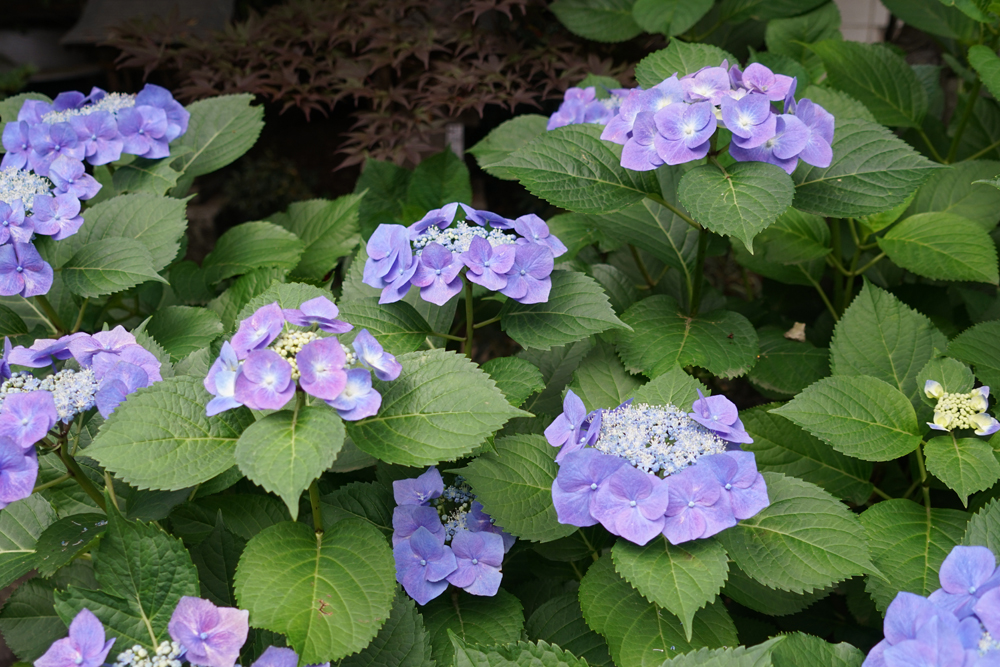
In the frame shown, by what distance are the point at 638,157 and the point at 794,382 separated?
2.17 ft

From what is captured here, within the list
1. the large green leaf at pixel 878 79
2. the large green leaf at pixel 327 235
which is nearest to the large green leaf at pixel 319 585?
the large green leaf at pixel 327 235

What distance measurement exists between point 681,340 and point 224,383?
2.87 feet

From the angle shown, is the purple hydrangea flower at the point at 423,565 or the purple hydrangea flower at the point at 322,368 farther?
the purple hydrangea flower at the point at 423,565

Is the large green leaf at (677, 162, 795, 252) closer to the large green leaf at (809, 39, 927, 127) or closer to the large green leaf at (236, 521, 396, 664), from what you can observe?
the large green leaf at (236, 521, 396, 664)

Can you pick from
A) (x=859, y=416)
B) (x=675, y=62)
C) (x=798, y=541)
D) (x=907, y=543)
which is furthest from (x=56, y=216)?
(x=907, y=543)

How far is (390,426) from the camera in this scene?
0.99m

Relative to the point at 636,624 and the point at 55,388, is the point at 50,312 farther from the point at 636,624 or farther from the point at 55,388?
the point at 636,624

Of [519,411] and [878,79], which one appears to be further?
[878,79]

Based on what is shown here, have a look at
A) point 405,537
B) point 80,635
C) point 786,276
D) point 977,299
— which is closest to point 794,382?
point 786,276

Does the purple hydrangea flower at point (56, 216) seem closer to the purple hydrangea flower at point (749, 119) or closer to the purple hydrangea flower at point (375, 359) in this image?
the purple hydrangea flower at point (375, 359)

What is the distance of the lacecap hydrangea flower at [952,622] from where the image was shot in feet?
Result: 2.56

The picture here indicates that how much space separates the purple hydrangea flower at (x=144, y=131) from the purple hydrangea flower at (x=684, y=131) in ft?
3.61

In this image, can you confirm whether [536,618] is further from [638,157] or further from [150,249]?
[150,249]

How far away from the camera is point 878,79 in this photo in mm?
2035
